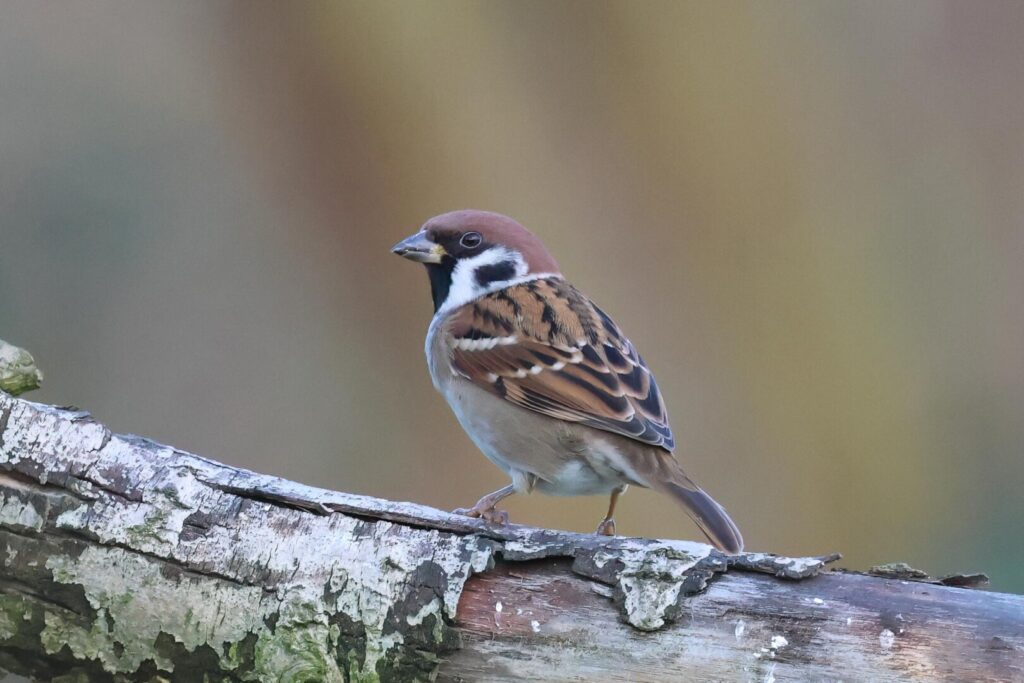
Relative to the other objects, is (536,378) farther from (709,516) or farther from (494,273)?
(709,516)

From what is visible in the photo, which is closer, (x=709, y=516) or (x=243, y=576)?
(x=243, y=576)

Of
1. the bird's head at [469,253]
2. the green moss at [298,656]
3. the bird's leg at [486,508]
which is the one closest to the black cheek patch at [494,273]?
the bird's head at [469,253]

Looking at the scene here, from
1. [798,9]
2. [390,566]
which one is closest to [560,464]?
[390,566]

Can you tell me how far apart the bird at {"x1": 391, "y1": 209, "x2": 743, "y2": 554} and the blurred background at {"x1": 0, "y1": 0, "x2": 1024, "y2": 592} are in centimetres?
116

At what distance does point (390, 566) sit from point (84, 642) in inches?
24.7

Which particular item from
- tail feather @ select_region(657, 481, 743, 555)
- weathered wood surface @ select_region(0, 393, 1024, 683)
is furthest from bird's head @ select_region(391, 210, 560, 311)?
weathered wood surface @ select_region(0, 393, 1024, 683)

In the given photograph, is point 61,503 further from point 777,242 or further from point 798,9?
point 798,9

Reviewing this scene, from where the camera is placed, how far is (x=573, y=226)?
5234mm

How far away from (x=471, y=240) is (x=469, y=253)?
47 mm

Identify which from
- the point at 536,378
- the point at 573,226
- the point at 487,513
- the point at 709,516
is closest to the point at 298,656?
the point at 487,513

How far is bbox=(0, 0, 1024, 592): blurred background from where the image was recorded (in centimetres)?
520

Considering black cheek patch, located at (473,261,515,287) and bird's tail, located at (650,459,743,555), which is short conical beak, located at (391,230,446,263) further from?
bird's tail, located at (650,459,743,555)

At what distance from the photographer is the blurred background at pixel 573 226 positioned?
17.1ft

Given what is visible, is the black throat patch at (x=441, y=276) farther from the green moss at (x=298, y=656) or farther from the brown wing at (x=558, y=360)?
the green moss at (x=298, y=656)
